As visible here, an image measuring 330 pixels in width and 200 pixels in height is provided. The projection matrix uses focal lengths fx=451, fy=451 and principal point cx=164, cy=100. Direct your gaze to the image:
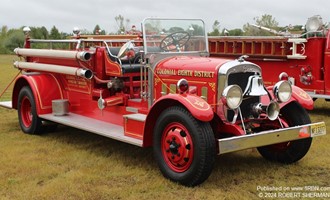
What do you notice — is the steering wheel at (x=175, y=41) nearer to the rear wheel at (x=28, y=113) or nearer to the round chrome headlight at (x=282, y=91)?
the round chrome headlight at (x=282, y=91)

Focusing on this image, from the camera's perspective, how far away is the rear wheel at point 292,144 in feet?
17.6

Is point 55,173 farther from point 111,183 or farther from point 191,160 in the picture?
point 191,160

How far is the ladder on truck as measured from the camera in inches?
370

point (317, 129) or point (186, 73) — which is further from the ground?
point (186, 73)

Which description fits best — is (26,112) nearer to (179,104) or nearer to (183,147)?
(179,104)

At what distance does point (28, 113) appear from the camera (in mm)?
7723

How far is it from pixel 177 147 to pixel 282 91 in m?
1.45

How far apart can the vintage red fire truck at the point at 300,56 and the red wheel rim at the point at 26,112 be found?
4.80 meters

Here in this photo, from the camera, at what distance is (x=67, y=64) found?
275 inches

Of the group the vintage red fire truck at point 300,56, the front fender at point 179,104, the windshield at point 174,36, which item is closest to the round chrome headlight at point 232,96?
the front fender at point 179,104

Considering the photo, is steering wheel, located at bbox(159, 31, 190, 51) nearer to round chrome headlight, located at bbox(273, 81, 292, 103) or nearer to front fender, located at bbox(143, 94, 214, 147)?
front fender, located at bbox(143, 94, 214, 147)

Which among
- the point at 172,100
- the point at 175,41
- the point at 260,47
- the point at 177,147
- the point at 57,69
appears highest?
the point at 175,41

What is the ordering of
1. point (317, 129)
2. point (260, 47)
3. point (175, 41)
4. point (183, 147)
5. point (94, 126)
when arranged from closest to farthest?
point (183, 147), point (317, 129), point (175, 41), point (94, 126), point (260, 47)

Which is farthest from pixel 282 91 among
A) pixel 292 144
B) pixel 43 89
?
pixel 43 89
